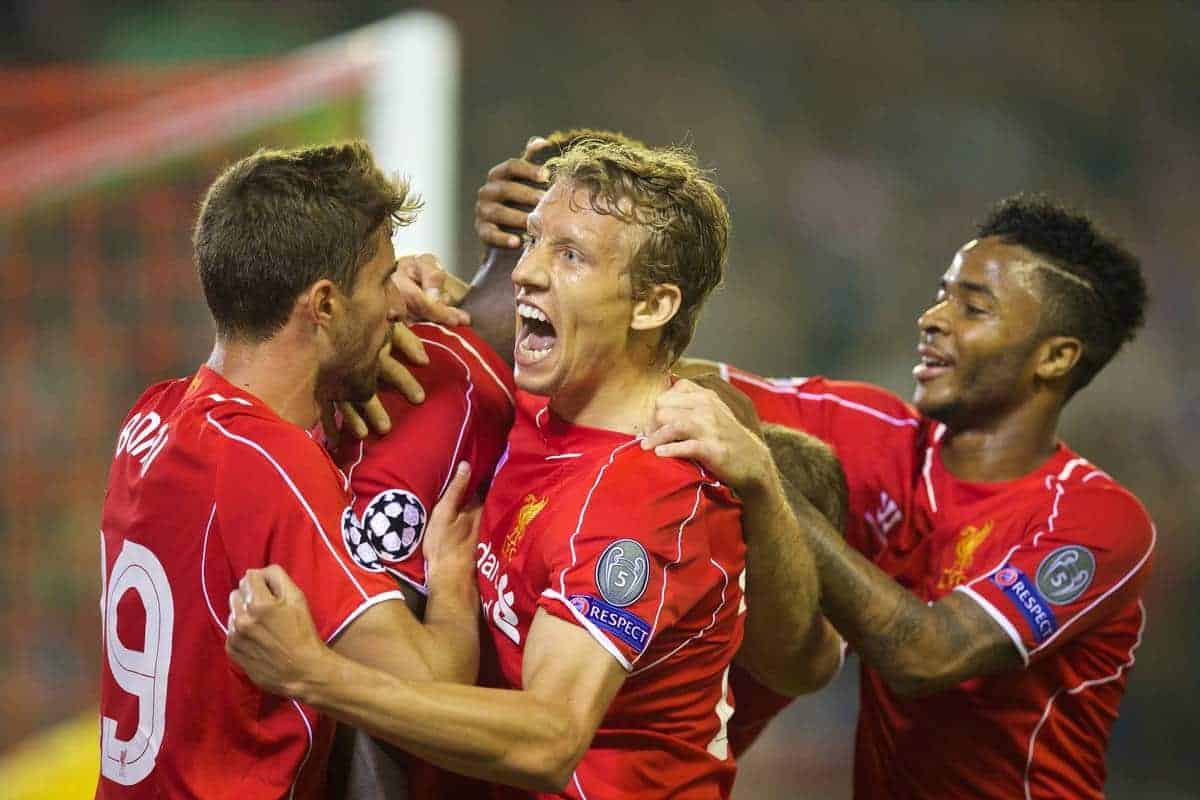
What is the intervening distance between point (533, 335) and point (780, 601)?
0.71 metres

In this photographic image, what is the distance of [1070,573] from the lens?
3.17 m

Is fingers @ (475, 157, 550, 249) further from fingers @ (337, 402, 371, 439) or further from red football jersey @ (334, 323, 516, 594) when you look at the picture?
fingers @ (337, 402, 371, 439)

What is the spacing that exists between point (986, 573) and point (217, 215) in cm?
189

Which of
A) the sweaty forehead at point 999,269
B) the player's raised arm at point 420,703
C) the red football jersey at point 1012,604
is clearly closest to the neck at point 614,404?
the player's raised arm at point 420,703

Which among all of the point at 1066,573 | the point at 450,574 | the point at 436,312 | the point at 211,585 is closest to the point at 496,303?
the point at 436,312

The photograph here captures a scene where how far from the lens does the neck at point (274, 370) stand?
94.8 inches

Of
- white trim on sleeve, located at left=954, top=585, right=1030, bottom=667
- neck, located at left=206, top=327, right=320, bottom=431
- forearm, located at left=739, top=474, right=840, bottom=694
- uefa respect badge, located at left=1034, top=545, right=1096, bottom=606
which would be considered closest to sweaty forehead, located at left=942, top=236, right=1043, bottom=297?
uefa respect badge, located at left=1034, top=545, right=1096, bottom=606

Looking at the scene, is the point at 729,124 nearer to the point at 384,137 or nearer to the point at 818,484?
the point at 384,137

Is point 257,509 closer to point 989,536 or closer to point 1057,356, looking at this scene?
point 989,536

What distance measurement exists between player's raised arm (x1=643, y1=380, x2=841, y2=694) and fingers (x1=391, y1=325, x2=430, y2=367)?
573 millimetres

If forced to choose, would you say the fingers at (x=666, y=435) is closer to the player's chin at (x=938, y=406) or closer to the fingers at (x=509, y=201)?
the fingers at (x=509, y=201)

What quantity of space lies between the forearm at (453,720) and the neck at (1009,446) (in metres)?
1.79

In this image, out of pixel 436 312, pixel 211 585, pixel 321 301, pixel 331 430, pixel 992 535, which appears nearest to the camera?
pixel 211 585

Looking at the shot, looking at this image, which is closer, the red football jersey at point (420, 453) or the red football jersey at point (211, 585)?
the red football jersey at point (211, 585)
